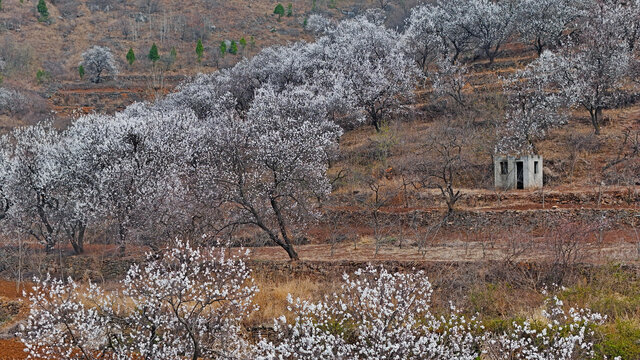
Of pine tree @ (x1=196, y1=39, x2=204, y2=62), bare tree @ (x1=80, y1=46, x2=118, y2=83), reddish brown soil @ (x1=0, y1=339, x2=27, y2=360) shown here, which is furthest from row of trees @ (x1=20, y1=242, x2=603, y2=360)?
pine tree @ (x1=196, y1=39, x2=204, y2=62)

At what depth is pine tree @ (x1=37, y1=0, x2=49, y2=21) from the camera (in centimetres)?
7850

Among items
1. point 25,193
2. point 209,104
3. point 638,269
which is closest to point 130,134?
point 25,193

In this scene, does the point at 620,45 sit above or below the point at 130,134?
above

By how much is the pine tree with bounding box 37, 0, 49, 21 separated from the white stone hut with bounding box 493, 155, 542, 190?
71713 mm

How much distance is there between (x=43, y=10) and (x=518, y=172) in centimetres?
7280

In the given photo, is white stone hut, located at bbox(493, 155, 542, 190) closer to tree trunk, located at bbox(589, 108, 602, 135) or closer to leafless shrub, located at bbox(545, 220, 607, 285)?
tree trunk, located at bbox(589, 108, 602, 135)

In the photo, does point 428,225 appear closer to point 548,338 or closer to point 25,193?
point 548,338

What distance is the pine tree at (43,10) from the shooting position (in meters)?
78.5

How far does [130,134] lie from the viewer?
2778 cm

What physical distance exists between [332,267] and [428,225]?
8862mm

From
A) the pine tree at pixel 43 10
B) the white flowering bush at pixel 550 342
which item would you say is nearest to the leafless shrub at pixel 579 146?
the white flowering bush at pixel 550 342

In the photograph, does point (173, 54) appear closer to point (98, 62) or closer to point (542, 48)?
point (98, 62)

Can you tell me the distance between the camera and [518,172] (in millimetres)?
28281

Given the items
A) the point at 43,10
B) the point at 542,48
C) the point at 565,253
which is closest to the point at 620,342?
the point at 565,253
